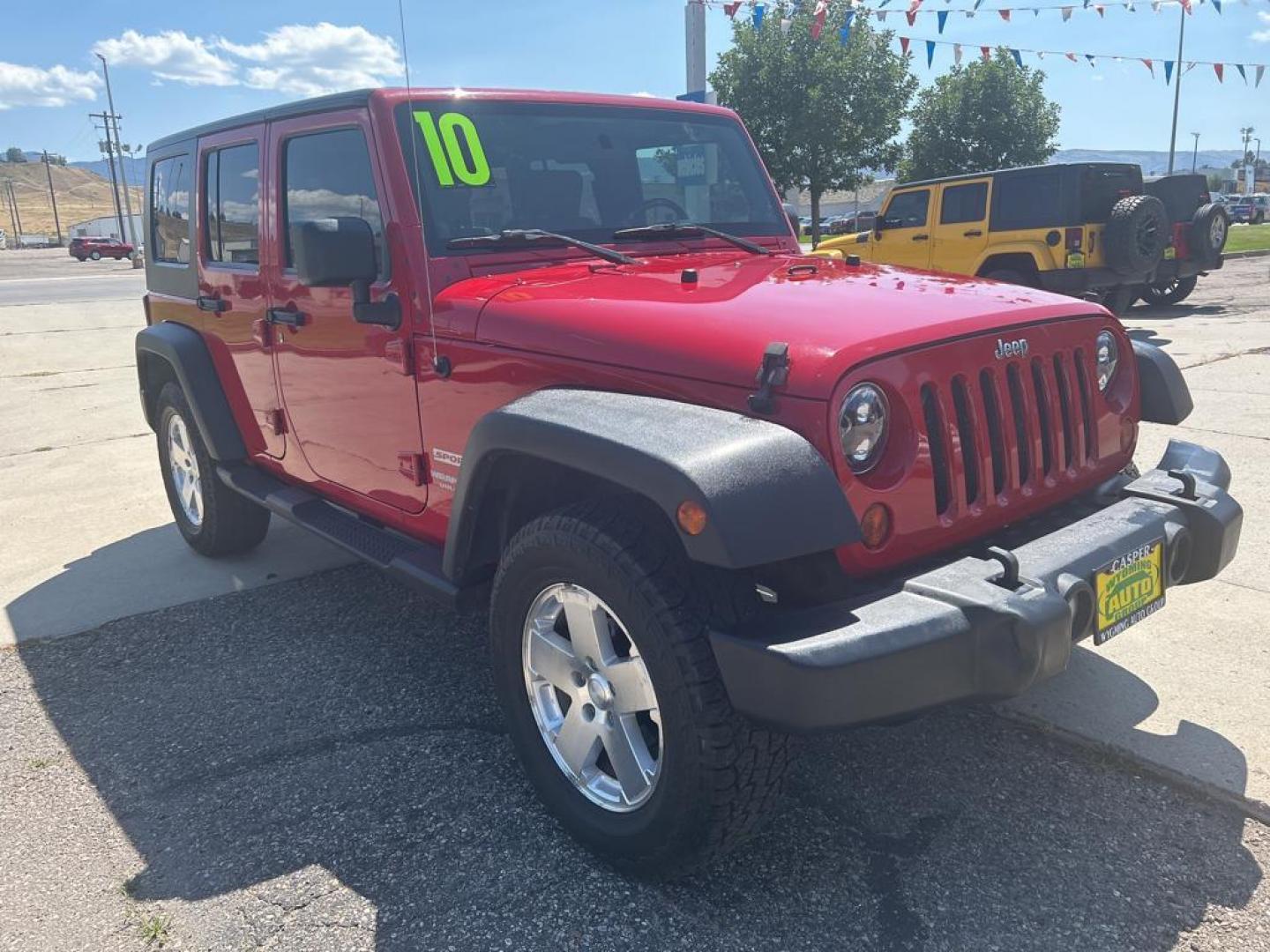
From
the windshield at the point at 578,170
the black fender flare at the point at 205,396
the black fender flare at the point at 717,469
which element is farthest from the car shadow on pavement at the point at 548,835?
the windshield at the point at 578,170

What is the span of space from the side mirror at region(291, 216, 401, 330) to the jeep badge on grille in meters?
1.73

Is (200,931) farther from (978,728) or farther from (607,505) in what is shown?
(978,728)

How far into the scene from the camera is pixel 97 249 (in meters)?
53.9

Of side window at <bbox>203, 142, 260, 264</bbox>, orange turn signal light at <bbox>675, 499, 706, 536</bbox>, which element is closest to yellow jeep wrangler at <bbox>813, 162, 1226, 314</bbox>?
side window at <bbox>203, 142, 260, 264</bbox>

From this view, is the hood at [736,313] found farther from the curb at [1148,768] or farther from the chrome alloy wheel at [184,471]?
the chrome alloy wheel at [184,471]

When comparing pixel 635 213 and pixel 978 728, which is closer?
pixel 978 728

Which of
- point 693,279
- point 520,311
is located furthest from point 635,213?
point 520,311

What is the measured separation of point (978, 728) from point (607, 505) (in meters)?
1.52

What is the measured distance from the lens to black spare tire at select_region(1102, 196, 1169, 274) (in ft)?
35.2

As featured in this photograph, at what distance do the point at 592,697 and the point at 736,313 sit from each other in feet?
3.36

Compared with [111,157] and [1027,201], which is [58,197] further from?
[1027,201]

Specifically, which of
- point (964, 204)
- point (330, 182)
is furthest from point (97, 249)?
point (330, 182)

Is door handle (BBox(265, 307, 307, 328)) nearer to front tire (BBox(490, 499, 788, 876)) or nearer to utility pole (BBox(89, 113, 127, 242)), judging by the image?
front tire (BBox(490, 499, 788, 876))

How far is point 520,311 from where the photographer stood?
9.06ft
